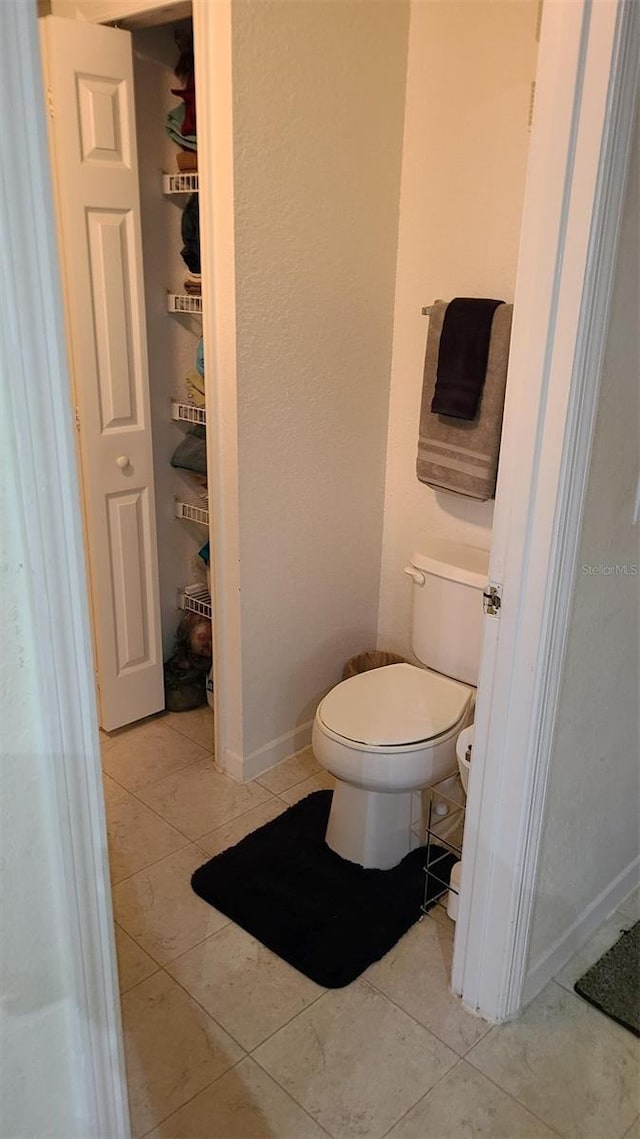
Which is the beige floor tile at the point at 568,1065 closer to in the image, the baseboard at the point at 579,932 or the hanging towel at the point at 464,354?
the baseboard at the point at 579,932

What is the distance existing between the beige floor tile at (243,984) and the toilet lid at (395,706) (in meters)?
0.53

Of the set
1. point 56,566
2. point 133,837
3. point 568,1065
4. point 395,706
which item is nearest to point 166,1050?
point 133,837

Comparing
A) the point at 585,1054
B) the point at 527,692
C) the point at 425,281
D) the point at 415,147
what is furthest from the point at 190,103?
the point at 585,1054

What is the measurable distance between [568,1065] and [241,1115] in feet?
2.11

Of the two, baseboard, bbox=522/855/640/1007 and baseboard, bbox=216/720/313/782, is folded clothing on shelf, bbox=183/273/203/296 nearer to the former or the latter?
baseboard, bbox=216/720/313/782

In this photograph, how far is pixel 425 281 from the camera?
2.45 m

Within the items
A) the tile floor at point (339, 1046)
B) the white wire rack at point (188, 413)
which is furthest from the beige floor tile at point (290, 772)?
the white wire rack at point (188, 413)

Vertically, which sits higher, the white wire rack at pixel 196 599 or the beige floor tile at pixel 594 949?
the white wire rack at pixel 196 599

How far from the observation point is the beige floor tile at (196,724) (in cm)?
272

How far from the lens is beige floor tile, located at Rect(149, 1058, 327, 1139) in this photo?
1507 mm

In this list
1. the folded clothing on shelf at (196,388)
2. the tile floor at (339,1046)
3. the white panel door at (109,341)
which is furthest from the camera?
the folded clothing on shelf at (196,388)

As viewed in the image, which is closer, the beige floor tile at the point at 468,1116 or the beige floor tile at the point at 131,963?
the beige floor tile at the point at 468,1116

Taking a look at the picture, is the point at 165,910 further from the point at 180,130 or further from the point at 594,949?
the point at 180,130

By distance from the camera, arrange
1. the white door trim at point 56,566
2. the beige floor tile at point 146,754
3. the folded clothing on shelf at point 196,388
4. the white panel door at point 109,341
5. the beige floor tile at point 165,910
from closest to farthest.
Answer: the white door trim at point 56,566 → the beige floor tile at point 165,910 → the white panel door at point 109,341 → the beige floor tile at point 146,754 → the folded clothing on shelf at point 196,388
